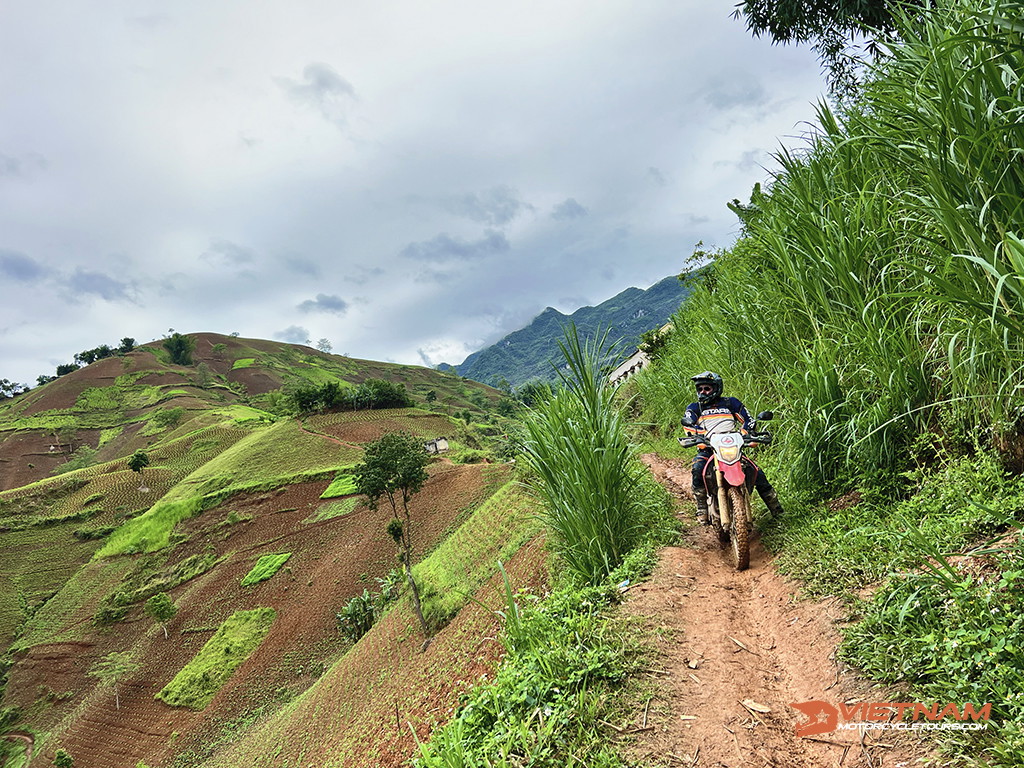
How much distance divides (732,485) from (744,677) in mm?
1710

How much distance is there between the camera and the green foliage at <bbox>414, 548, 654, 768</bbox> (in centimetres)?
212

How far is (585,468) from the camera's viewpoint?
3.90 m

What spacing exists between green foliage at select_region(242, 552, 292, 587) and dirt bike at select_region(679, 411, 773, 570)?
3101 cm

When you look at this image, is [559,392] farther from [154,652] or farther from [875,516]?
[154,652]

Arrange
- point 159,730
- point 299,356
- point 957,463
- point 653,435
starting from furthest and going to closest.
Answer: point 299,356 → point 159,730 → point 653,435 → point 957,463

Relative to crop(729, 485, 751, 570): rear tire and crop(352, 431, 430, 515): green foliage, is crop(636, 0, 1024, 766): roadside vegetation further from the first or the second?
crop(352, 431, 430, 515): green foliage

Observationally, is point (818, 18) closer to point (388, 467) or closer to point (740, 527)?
point (740, 527)

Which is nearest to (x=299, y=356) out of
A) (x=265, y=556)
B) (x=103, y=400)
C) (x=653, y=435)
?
(x=103, y=400)

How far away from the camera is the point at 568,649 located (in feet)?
8.91

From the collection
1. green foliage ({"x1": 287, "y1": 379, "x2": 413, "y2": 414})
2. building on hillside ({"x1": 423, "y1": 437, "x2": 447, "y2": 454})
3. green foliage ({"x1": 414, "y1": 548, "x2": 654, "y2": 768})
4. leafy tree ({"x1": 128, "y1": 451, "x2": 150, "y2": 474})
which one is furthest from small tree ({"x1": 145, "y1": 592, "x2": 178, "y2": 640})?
green foliage ({"x1": 287, "y1": 379, "x2": 413, "y2": 414})

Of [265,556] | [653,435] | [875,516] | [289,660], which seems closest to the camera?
[875,516]

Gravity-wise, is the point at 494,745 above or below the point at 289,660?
above

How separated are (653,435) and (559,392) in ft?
18.6

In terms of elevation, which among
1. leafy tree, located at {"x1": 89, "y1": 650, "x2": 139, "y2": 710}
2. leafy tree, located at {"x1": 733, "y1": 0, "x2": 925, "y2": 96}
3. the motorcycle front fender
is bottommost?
leafy tree, located at {"x1": 89, "y1": 650, "x2": 139, "y2": 710}
